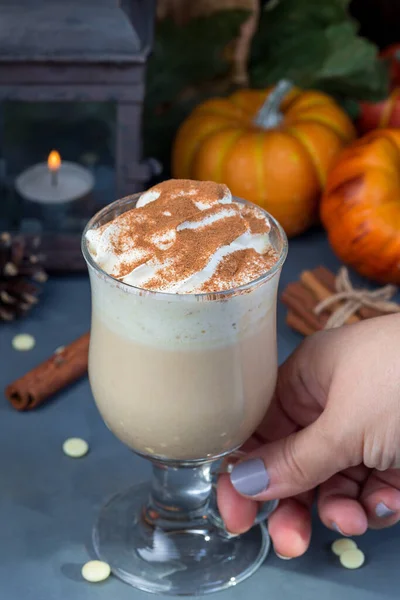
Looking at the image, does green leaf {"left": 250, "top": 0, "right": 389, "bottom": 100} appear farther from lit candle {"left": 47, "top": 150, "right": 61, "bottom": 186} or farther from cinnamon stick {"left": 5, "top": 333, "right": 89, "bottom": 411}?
cinnamon stick {"left": 5, "top": 333, "right": 89, "bottom": 411}

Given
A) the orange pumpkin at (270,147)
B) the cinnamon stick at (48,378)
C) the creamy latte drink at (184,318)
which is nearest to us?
the creamy latte drink at (184,318)

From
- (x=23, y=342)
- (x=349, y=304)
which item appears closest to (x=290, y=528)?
(x=349, y=304)

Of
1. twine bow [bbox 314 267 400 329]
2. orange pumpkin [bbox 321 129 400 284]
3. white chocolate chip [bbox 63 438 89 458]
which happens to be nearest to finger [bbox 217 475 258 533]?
white chocolate chip [bbox 63 438 89 458]

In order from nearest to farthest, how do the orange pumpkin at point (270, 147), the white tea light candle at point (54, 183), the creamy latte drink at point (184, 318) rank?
the creamy latte drink at point (184, 318) → the white tea light candle at point (54, 183) → the orange pumpkin at point (270, 147)

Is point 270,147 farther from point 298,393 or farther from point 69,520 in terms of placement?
point 69,520

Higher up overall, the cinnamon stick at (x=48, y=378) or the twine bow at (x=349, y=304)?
the twine bow at (x=349, y=304)

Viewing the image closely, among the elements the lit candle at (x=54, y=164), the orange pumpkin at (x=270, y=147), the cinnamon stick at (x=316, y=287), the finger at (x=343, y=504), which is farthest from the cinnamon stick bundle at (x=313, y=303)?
the lit candle at (x=54, y=164)

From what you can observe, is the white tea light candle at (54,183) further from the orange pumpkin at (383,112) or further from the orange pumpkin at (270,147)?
the orange pumpkin at (383,112)

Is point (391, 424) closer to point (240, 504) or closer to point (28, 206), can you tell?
point (240, 504)
